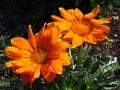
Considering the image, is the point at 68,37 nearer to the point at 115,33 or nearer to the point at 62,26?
the point at 62,26

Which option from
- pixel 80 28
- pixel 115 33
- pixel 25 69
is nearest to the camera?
pixel 25 69

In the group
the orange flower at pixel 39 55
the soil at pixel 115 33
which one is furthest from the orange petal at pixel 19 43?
the soil at pixel 115 33

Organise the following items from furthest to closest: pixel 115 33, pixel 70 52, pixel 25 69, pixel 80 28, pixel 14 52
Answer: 1. pixel 115 33
2. pixel 70 52
3. pixel 80 28
4. pixel 14 52
5. pixel 25 69

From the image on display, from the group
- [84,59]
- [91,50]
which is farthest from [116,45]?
[84,59]

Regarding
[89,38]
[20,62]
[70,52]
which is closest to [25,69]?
[20,62]

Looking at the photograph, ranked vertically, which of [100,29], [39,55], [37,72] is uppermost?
[100,29]

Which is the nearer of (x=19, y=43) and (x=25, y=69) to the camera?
(x=25, y=69)

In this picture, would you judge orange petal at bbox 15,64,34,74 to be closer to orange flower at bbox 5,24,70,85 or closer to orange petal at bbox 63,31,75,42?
orange flower at bbox 5,24,70,85

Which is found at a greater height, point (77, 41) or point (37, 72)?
point (77, 41)
